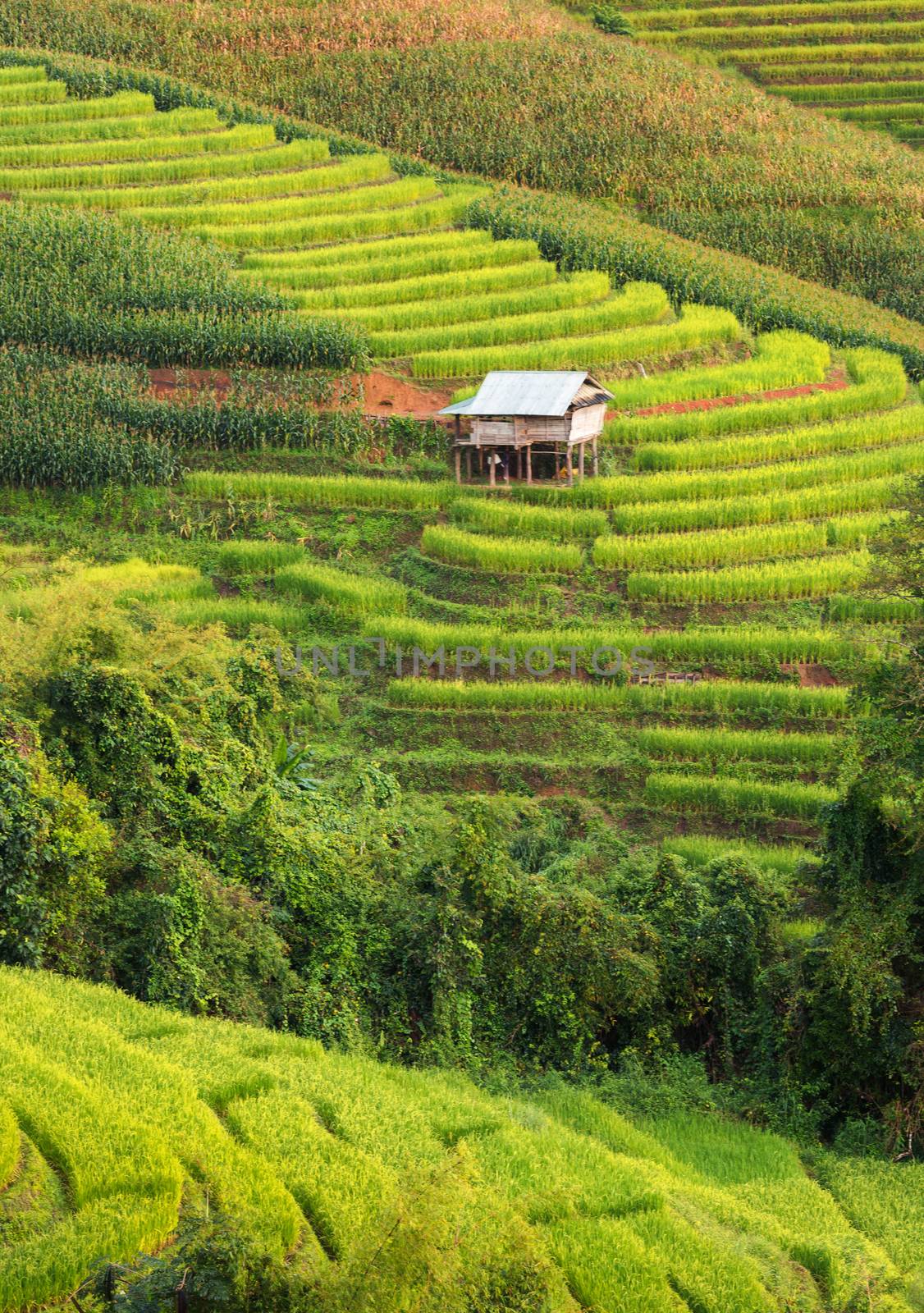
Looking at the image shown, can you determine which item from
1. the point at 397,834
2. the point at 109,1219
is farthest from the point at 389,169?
the point at 109,1219

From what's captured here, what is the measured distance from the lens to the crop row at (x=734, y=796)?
19875mm

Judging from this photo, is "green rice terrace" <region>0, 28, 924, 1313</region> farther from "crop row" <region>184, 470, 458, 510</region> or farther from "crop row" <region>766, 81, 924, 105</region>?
"crop row" <region>766, 81, 924, 105</region>

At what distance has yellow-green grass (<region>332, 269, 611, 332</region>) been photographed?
1198 inches

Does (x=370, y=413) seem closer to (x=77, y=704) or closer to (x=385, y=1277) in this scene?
(x=77, y=704)

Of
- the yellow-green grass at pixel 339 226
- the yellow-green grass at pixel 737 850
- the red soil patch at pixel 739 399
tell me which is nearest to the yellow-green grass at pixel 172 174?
the yellow-green grass at pixel 339 226

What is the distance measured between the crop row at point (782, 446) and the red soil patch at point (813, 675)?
18.2 ft

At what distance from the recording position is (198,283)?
30.3 metres

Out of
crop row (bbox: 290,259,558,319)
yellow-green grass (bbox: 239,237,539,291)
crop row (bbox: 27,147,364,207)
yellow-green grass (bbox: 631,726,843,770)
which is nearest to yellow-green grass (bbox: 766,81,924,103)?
crop row (bbox: 27,147,364,207)

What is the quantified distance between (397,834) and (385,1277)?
7969 mm

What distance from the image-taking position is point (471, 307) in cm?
3106

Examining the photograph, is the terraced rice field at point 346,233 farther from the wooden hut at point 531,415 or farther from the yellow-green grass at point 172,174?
the wooden hut at point 531,415

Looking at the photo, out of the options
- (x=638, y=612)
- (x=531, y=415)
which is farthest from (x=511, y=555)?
(x=531, y=415)

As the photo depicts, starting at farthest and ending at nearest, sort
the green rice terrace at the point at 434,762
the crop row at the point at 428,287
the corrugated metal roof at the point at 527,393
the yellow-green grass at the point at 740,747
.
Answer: the crop row at the point at 428,287
the corrugated metal roof at the point at 527,393
the yellow-green grass at the point at 740,747
the green rice terrace at the point at 434,762

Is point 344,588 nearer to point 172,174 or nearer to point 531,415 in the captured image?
point 531,415
